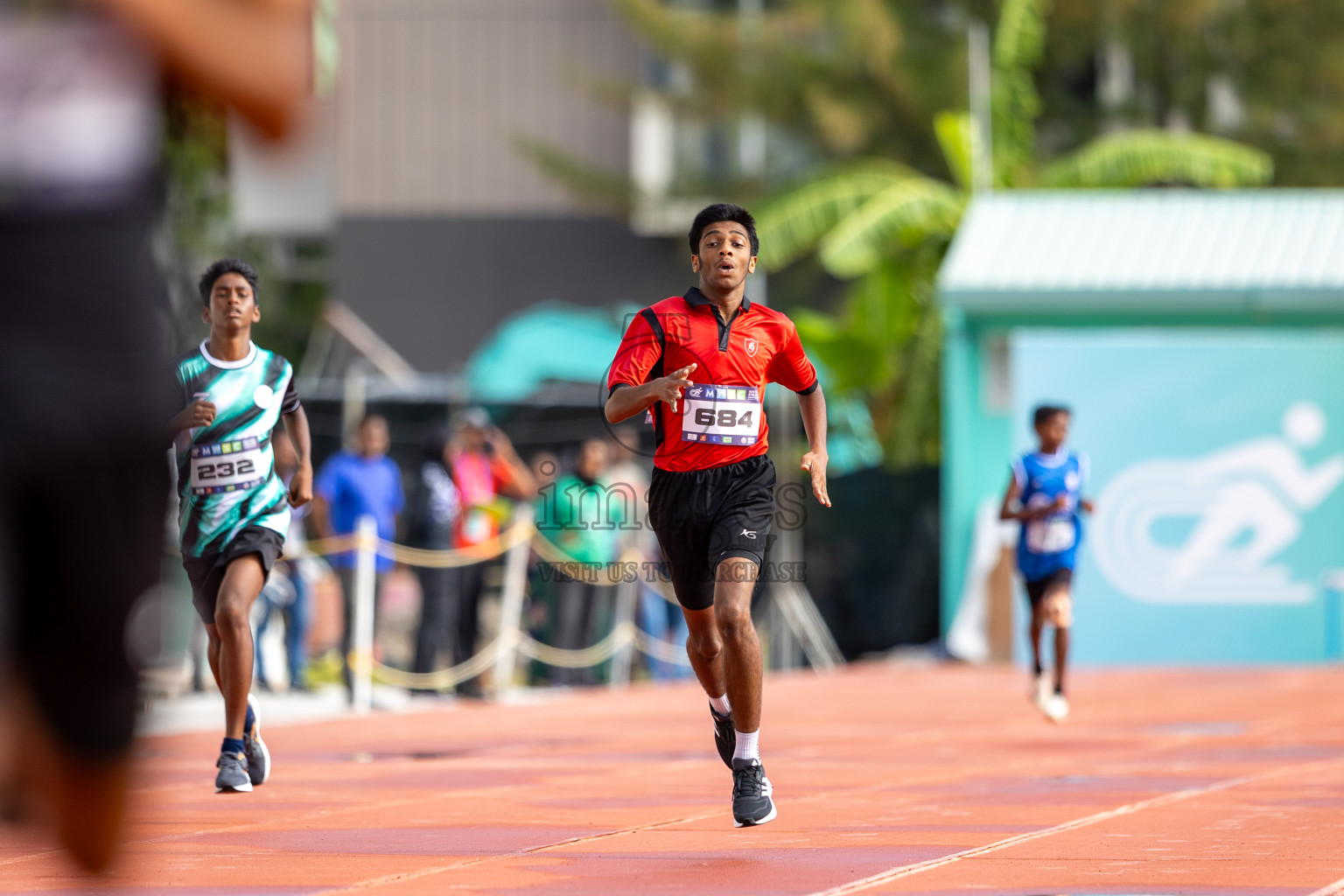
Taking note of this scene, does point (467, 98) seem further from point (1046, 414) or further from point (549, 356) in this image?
point (1046, 414)

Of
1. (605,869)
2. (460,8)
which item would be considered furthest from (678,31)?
(605,869)

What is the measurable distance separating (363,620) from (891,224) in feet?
34.1

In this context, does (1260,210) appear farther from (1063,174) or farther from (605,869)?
(605,869)

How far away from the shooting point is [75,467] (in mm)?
3158

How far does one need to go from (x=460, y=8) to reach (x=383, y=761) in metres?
24.6

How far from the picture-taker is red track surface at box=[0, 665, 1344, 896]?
5.84 meters

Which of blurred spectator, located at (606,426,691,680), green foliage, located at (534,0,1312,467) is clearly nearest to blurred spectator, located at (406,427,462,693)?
blurred spectator, located at (606,426,691,680)

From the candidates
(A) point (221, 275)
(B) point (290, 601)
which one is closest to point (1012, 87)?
(B) point (290, 601)

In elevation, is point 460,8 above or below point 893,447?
above

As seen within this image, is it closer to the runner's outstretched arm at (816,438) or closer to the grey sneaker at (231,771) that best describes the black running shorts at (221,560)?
the grey sneaker at (231,771)

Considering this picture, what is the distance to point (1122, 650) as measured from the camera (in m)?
19.1

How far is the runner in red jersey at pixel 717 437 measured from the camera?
699 centimetres

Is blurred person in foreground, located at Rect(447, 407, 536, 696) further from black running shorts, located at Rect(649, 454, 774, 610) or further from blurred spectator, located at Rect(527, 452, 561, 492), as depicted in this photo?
black running shorts, located at Rect(649, 454, 774, 610)

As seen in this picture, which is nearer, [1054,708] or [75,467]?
[75,467]
